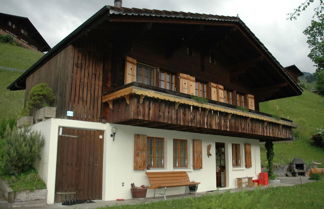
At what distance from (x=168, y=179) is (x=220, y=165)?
4844mm

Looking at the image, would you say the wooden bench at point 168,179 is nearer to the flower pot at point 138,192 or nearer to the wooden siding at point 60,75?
the flower pot at point 138,192

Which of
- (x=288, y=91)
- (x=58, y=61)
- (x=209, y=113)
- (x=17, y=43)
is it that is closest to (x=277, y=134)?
(x=288, y=91)

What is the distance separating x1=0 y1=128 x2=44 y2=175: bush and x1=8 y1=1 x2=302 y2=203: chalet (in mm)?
342

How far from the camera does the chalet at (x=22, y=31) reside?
46.0 meters

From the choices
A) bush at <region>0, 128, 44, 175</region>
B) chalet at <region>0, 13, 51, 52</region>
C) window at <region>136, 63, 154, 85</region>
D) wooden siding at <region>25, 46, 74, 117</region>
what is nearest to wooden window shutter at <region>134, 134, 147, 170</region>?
window at <region>136, 63, 154, 85</region>

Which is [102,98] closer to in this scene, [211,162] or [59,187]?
[59,187]

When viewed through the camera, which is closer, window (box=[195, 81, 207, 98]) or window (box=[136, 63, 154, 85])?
window (box=[136, 63, 154, 85])

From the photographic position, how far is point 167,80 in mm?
12500

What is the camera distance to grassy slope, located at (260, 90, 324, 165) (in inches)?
1198

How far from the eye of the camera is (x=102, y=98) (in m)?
10.5

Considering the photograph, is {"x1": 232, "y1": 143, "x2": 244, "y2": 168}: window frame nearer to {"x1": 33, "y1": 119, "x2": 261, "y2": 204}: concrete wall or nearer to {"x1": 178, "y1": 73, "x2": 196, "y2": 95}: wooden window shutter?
{"x1": 33, "y1": 119, "x2": 261, "y2": 204}: concrete wall

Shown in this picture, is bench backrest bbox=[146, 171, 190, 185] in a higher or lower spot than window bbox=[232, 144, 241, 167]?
lower

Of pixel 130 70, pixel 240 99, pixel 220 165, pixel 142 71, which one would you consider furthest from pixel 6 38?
pixel 130 70

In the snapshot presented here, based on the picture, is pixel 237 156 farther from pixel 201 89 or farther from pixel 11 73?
pixel 11 73
